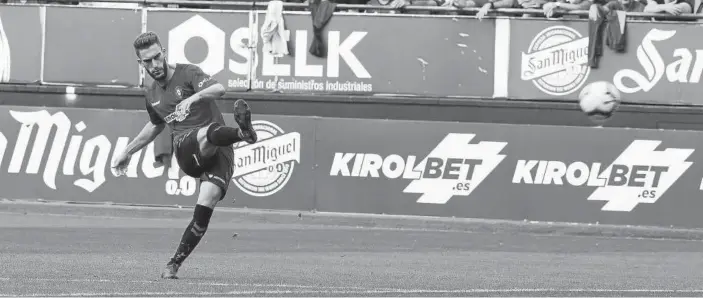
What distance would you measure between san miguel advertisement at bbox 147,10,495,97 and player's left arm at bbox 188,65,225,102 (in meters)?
7.52

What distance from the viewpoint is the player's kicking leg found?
33.9ft

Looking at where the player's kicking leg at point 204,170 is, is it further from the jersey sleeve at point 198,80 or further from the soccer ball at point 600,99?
the soccer ball at point 600,99

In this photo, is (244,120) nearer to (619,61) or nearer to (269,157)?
(269,157)

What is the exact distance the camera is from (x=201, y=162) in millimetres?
10594

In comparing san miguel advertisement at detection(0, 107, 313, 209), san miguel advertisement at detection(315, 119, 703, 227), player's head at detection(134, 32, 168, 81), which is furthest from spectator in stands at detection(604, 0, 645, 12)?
player's head at detection(134, 32, 168, 81)

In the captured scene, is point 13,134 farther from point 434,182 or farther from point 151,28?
point 434,182

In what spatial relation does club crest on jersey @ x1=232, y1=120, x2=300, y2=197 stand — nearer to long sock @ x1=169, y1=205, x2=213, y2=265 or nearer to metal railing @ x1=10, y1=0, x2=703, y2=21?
metal railing @ x1=10, y1=0, x2=703, y2=21

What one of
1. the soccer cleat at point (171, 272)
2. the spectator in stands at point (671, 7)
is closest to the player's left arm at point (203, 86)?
the soccer cleat at point (171, 272)

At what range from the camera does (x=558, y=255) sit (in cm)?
1429

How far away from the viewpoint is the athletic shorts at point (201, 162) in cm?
1059

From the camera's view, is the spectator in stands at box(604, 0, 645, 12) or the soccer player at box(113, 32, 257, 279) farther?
the spectator in stands at box(604, 0, 645, 12)

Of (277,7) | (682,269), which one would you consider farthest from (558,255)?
(277,7)

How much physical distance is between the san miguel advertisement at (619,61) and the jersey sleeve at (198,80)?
25.6ft

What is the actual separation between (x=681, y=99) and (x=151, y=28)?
6785 mm
